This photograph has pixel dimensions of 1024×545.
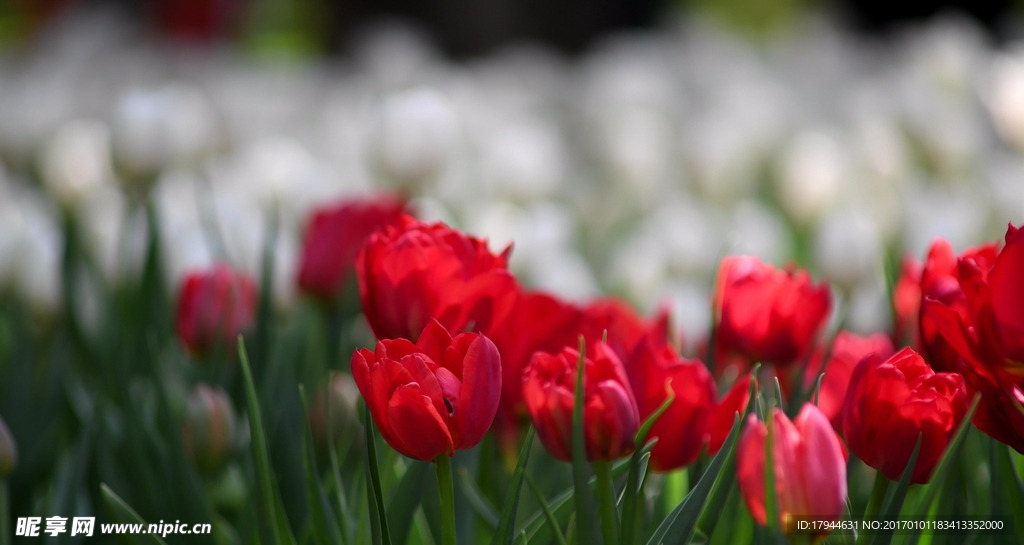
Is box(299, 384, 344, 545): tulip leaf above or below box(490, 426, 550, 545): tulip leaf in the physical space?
below

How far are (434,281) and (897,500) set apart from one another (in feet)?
0.83

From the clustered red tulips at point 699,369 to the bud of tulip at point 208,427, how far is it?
188mm

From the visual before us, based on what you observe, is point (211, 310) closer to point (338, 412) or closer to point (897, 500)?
point (338, 412)

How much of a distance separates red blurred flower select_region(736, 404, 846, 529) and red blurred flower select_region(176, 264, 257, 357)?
52 cm

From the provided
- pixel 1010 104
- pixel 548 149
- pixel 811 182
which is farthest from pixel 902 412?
pixel 548 149

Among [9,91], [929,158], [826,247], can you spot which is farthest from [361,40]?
[826,247]

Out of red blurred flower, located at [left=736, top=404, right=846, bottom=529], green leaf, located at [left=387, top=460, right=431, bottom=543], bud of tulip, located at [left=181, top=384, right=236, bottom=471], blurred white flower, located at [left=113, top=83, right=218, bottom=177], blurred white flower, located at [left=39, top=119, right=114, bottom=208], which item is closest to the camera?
red blurred flower, located at [left=736, top=404, right=846, bottom=529]

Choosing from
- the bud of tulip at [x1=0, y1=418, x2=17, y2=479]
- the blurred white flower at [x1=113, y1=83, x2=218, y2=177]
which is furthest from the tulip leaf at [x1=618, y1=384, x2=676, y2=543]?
the blurred white flower at [x1=113, y1=83, x2=218, y2=177]

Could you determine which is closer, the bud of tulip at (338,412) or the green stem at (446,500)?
the green stem at (446,500)

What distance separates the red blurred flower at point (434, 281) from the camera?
0.55 metres

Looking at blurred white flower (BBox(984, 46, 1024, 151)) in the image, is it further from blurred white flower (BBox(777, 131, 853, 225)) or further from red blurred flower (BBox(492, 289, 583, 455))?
red blurred flower (BBox(492, 289, 583, 455))

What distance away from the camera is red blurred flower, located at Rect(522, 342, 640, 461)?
0.49 metres

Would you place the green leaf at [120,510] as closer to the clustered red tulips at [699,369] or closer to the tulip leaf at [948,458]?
the clustered red tulips at [699,369]

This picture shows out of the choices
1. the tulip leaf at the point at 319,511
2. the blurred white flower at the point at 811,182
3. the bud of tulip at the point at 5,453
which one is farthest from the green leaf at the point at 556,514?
the blurred white flower at the point at 811,182
